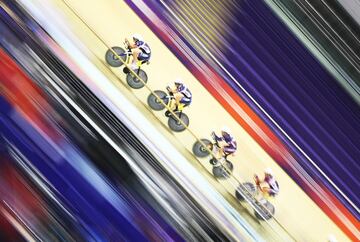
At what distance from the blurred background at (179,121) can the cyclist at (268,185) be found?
6cm

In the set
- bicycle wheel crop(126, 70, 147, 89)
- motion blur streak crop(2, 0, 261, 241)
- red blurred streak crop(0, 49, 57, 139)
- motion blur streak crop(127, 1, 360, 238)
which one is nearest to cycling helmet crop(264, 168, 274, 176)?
motion blur streak crop(127, 1, 360, 238)

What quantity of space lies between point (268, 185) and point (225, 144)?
464mm

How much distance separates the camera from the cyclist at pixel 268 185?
362 centimetres

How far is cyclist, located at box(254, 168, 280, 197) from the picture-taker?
3625 mm

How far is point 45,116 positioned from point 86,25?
86cm

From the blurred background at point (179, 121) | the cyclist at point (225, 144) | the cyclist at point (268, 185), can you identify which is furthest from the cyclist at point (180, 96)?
the cyclist at point (268, 185)

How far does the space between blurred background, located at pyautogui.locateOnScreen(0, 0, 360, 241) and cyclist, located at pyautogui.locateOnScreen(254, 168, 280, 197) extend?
6cm

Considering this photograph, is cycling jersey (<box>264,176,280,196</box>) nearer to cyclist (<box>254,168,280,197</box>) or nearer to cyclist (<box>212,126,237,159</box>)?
cyclist (<box>254,168,280,197</box>)

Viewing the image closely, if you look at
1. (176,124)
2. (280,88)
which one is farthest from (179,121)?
(280,88)

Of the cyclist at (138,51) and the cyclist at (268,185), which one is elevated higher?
the cyclist at (138,51)

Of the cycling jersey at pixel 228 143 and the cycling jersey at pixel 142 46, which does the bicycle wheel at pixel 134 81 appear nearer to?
the cycling jersey at pixel 142 46

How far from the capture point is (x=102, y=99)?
3.26 metres

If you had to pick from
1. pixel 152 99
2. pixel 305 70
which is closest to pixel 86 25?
pixel 152 99

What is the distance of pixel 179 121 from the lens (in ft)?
11.5
